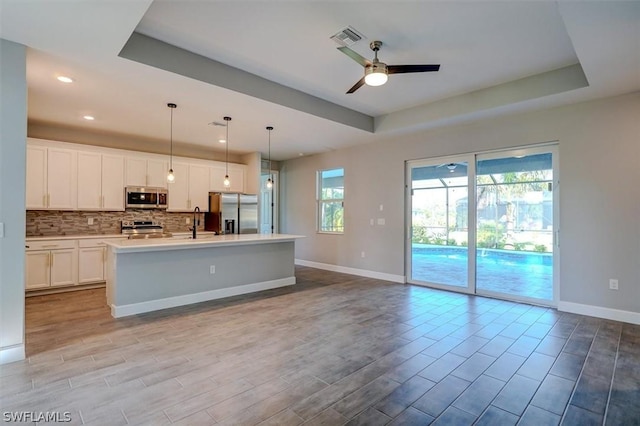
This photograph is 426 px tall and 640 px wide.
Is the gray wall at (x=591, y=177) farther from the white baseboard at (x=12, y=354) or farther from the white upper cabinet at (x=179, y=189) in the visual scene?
the white baseboard at (x=12, y=354)

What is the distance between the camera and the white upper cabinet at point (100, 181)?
5.41 meters

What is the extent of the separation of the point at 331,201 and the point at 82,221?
189 inches

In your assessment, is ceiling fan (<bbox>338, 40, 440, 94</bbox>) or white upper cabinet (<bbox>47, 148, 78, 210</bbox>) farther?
white upper cabinet (<bbox>47, 148, 78, 210</bbox>)

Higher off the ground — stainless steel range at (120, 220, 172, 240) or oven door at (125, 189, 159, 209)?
oven door at (125, 189, 159, 209)

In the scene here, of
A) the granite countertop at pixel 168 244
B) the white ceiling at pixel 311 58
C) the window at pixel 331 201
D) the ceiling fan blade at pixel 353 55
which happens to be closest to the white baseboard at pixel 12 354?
the granite countertop at pixel 168 244

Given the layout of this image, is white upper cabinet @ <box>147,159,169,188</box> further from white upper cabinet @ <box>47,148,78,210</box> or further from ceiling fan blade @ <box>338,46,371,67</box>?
ceiling fan blade @ <box>338,46,371,67</box>

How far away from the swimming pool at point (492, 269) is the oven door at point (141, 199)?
197 inches

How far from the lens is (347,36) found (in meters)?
3.00

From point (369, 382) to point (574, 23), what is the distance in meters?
3.17

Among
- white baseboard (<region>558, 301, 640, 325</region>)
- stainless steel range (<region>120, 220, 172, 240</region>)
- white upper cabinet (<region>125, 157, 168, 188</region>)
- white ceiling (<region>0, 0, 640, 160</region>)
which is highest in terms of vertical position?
white ceiling (<region>0, 0, 640, 160</region>)

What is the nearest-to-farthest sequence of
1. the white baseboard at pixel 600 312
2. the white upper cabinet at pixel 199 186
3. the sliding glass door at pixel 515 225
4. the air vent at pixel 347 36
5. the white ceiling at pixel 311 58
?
1. the white ceiling at pixel 311 58
2. the air vent at pixel 347 36
3. the white baseboard at pixel 600 312
4. the sliding glass door at pixel 515 225
5. the white upper cabinet at pixel 199 186

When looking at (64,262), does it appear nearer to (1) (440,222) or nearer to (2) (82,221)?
(2) (82,221)

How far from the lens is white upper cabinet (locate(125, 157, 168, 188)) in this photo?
5922mm

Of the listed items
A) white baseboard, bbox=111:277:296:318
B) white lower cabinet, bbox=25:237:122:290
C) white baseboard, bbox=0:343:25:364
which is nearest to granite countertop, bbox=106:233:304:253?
white baseboard, bbox=111:277:296:318
